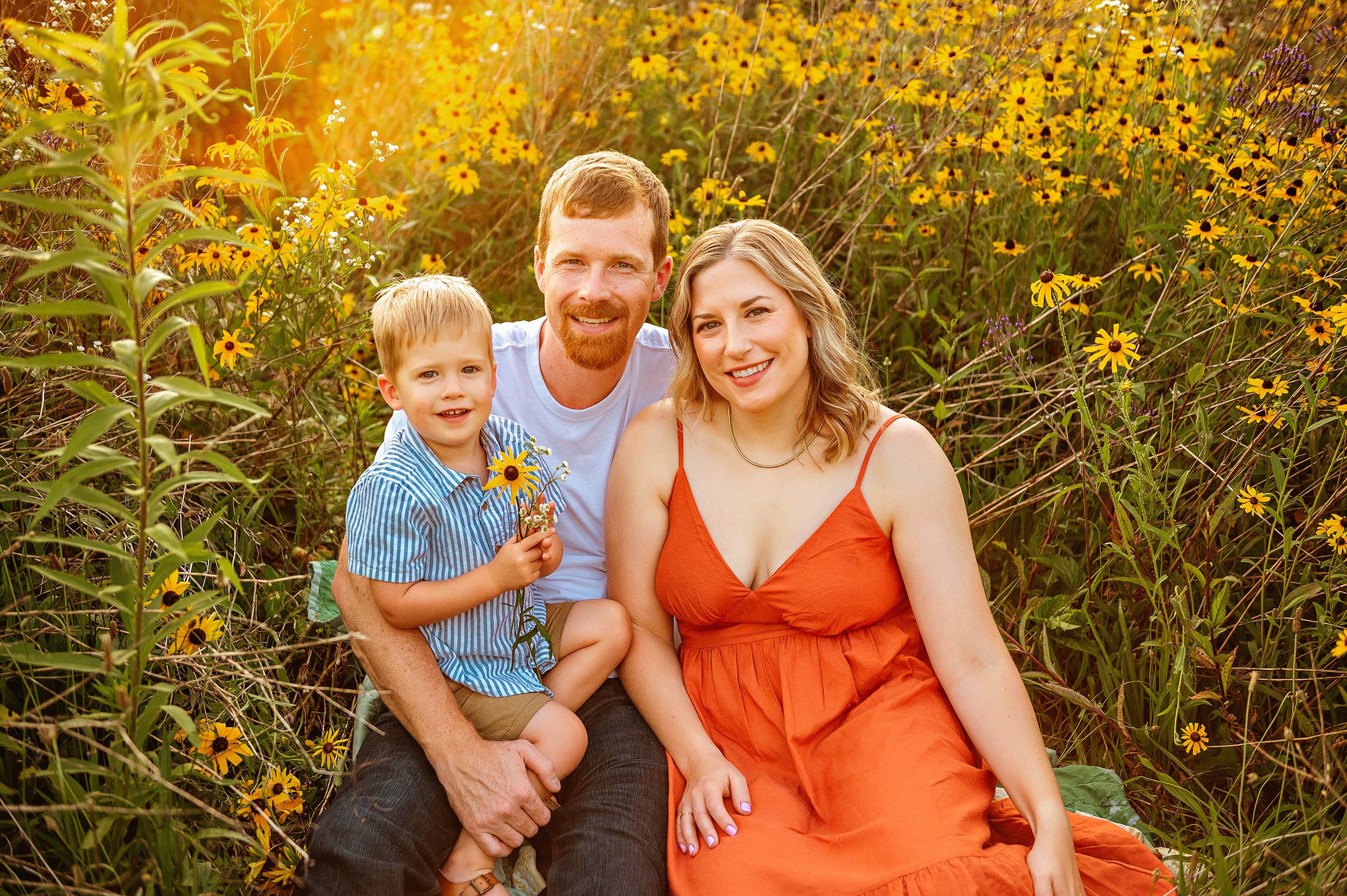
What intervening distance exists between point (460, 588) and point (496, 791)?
37 centimetres

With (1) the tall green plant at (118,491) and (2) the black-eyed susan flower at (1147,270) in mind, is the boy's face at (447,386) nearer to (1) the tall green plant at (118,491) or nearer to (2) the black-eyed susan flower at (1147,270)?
(1) the tall green plant at (118,491)

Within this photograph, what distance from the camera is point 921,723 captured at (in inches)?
73.2

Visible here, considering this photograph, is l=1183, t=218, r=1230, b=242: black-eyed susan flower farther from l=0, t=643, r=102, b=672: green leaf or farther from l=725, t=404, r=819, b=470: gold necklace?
l=0, t=643, r=102, b=672: green leaf

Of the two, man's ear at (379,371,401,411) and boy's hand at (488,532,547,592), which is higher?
man's ear at (379,371,401,411)

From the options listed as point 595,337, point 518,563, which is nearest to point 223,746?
point 518,563

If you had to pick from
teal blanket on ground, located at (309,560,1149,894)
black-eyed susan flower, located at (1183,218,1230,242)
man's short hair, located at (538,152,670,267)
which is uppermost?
man's short hair, located at (538,152,670,267)

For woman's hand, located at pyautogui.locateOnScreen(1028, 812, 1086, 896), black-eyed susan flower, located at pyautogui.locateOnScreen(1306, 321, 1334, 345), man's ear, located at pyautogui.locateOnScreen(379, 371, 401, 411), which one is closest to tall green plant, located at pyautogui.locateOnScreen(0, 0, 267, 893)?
man's ear, located at pyautogui.locateOnScreen(379, 371, 401, 411)

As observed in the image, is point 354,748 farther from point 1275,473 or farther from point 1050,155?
point 1050,155

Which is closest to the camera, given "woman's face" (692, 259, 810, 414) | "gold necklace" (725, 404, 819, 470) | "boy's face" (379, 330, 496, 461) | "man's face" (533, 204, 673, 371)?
"boy's face" (379, 330, 496, 461)

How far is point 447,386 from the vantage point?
185 cm

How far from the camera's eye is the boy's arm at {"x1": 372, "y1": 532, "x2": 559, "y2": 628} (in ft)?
5.70

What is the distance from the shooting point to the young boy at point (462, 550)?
1.80 m

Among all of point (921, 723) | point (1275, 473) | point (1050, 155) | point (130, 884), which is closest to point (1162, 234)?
point (1050, 155)

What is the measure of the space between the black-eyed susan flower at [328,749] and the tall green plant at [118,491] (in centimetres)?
25
